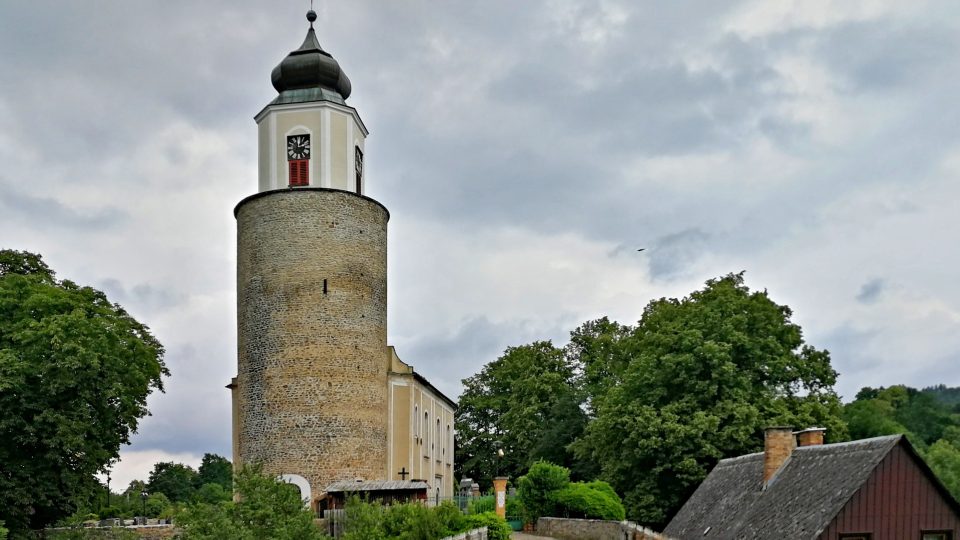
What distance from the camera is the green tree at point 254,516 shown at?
2150 centimetres

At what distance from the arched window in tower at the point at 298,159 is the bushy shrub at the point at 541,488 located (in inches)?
589

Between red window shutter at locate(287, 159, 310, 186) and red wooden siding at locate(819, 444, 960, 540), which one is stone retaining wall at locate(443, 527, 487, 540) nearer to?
red wooden siding at locate(819, 444, 960, 540)

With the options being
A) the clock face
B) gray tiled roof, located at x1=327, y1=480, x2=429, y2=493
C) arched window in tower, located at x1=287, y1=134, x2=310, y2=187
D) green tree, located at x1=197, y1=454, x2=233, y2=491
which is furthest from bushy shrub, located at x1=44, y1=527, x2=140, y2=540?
green tree, located at x1=197, y1=454, x2=233, y2=491

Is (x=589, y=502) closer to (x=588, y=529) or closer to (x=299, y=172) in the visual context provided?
(x=588, y=529)

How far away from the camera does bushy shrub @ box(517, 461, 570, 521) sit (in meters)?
42.7

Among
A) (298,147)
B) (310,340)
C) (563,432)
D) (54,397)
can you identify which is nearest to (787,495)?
(310,340)

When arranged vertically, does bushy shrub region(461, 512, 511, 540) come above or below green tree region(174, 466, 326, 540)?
below

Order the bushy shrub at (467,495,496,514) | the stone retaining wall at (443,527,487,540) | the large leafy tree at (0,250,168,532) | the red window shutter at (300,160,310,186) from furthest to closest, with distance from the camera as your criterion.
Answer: the red window shutter at (300,160,310,186) < the bushy shrub at (467,495,496,514) < the large leafy tree at (0,250,168,532) < the stone retaining wall at (443,527,487,540)

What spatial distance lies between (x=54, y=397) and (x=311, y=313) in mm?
9611

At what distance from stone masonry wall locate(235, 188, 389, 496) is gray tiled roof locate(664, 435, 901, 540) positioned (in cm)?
1497

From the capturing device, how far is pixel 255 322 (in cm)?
4047

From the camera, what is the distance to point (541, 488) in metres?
42.9

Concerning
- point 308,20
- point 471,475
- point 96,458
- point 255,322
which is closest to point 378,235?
point 255,322

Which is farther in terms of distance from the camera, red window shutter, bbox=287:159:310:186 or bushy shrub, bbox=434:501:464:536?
red window shutter, bbox=287:159:310:186
